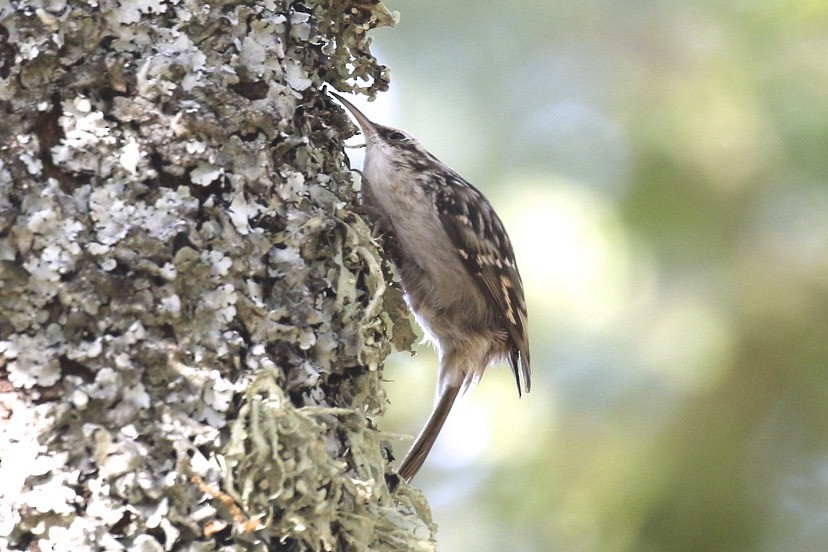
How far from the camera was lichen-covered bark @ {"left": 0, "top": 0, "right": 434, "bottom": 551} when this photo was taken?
131 centimetres

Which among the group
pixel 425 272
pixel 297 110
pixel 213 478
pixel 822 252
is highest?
pixel 822 252

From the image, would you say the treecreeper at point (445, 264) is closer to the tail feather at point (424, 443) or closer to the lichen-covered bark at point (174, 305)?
the tail feather at point (424, 443)

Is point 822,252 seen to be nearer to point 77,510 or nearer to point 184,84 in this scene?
point 184,84

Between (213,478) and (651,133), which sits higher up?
(651,133)

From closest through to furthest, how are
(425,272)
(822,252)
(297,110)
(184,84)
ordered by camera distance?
(184,84) < (297,110) < (425,272) < (822,252)

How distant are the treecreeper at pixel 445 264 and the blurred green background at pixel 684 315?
389 mm

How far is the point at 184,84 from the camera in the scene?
1.52m

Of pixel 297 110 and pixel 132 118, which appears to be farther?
pixel 297 110

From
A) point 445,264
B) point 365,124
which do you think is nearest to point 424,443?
point 445,264

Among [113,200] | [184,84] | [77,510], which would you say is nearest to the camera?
[77,510]

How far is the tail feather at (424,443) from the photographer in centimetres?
234

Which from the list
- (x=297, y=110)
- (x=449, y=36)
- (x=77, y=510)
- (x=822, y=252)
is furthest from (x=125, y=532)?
(x=449, y=36)

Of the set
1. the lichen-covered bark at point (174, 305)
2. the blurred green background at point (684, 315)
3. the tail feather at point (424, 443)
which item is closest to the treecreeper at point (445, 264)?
the tail feather at point (424, 443)

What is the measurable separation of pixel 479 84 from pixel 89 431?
2.38 metres
